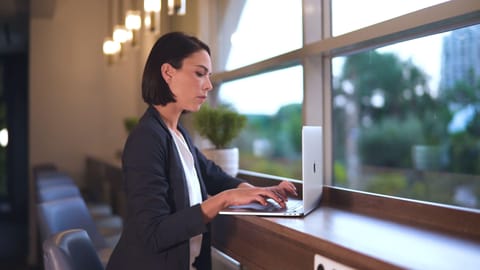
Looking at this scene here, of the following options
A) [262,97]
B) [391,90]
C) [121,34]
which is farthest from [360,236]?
[391,90]

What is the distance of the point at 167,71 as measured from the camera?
1431 millimetres

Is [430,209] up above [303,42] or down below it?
below

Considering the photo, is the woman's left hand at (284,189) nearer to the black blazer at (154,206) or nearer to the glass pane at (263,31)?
the black blazer at (154,206)

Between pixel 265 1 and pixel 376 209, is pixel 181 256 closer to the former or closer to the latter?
pixel 376 209

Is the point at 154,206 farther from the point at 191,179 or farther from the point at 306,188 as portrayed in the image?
the point at 306,188

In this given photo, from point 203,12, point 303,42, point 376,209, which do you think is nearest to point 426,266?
point 376,209

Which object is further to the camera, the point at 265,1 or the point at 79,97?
the point at 79,97

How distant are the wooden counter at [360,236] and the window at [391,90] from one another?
0.48m

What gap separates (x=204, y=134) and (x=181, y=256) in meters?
1.06

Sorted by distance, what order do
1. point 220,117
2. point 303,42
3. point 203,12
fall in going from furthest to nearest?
point 203,12, point 220,117, point 303,42

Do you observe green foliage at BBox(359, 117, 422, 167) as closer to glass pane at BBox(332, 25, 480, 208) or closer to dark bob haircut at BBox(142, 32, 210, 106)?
glass pane at BBox(332, 25, 480, 208)

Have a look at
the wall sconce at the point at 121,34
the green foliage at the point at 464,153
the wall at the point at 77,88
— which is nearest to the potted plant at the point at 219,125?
the wall sconce at the point at 121,34

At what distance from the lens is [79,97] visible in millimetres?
5391

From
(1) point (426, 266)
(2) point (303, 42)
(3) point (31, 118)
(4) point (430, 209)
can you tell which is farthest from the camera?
(3) point (31, 118)
